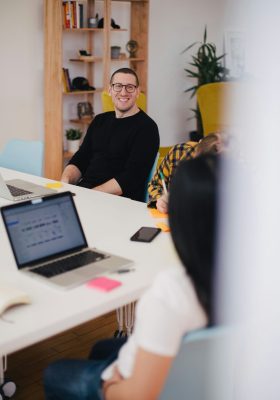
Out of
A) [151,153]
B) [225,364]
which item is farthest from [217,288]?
[151,153]

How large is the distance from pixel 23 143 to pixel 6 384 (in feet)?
5.84

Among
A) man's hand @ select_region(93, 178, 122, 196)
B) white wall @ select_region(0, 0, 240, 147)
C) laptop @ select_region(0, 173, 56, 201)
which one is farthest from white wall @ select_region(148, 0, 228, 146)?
laptop @ select_region(0, 173, 56, 201)

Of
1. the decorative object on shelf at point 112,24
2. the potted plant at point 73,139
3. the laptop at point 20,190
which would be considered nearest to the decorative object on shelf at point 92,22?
the decorative object on shelf at point 112,24

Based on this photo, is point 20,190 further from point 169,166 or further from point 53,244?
point 53,244

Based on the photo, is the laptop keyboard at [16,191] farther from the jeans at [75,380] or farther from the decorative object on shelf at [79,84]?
Answer: the decorative object on shelf at [79,84]

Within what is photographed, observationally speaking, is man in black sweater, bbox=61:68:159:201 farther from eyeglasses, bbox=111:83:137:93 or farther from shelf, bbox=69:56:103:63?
shelf, bbox=69:56:103:63

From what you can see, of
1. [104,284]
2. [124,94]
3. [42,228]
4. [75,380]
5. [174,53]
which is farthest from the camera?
[174,53]

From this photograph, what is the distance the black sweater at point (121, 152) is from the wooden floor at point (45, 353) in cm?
81

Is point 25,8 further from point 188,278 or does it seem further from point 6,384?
point 188,278

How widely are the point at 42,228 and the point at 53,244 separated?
0.22 feet

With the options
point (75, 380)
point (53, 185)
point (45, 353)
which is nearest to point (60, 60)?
point (53, 185)

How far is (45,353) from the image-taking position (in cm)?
264

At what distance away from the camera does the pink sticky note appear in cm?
172

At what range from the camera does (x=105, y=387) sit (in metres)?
1.42
